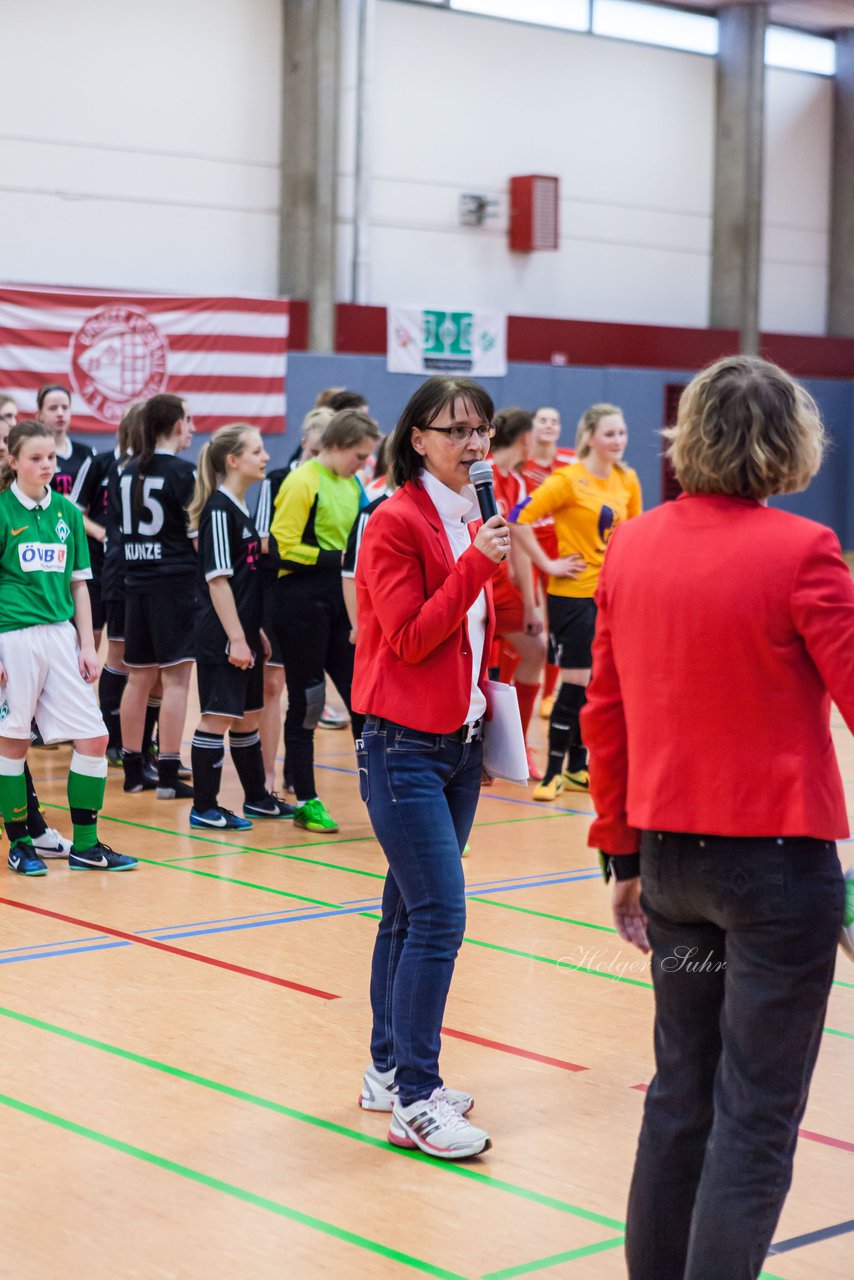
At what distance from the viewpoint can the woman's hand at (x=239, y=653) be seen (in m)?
6.49

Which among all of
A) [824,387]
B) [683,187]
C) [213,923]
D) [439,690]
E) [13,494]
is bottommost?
[213,923]

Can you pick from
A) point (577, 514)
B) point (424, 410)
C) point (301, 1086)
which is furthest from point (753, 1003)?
point (577, 514)

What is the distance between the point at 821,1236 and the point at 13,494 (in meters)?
3.85

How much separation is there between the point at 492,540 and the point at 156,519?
159 inches

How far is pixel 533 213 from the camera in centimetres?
1647

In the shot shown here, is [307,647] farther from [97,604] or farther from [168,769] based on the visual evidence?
[97,604]

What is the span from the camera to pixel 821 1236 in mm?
3086

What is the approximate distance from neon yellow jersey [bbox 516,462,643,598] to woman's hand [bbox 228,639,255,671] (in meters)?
1.60

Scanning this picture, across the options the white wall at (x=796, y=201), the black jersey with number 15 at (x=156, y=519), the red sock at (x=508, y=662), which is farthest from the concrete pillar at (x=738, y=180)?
the black jersey with number 15 at (x=156, y=519)

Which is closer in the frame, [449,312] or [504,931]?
[504,931]

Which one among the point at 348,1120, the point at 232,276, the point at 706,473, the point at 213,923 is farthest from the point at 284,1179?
the point at 232,276

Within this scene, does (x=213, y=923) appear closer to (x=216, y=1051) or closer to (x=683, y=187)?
(x=216, y=1051)

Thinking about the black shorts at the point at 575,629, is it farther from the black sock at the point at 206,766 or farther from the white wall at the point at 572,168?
the white wall at the point at 572,168

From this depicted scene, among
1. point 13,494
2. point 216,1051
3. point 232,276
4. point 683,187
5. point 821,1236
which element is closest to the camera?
point 821,1236
